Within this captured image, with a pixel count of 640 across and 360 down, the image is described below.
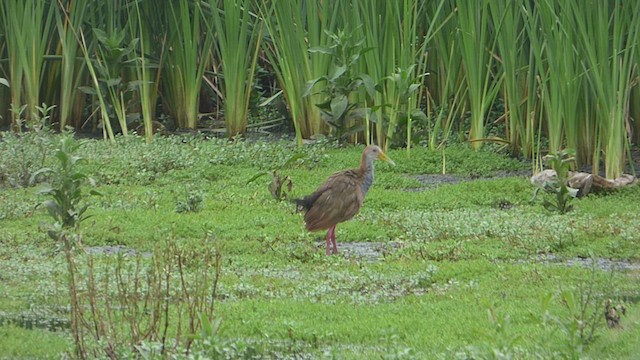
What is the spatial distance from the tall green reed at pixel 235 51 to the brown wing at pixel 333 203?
5250 millimetres

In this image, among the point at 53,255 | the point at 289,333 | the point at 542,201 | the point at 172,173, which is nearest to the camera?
the point at 289,333

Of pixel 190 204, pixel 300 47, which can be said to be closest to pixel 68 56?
pixel 300 47

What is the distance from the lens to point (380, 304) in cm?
802

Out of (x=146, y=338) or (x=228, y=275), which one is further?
(x=228, y=275)

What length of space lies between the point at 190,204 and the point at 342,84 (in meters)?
Result: 3.69

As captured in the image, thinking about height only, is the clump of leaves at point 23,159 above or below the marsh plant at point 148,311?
below

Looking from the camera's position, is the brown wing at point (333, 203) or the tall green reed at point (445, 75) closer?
the brown wing at point (333, 203)

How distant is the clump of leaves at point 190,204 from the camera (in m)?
11.2

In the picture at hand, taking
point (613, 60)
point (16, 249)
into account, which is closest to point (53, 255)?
point (16, 249)

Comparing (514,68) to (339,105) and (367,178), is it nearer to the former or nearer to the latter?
(339,105)

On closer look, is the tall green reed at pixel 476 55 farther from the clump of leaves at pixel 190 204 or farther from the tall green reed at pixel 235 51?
the clump of leaves at pixel 190 204

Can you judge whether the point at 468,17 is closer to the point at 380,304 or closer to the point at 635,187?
the point at 635,187

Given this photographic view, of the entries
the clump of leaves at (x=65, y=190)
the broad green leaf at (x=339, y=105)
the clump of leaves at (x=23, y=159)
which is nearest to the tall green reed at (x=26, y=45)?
the clump of leaves at (x=23, y=159)

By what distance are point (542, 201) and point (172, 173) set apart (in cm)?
362
